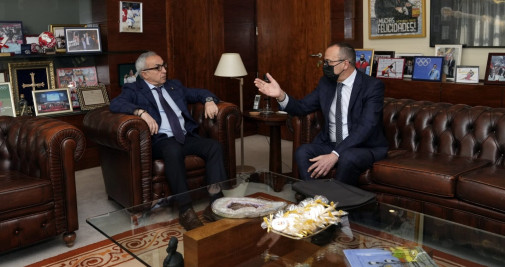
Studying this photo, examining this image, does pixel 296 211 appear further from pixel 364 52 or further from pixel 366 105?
pixel 364 52

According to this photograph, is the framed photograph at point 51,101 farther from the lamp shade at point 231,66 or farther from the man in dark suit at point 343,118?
the man in dark suit at point 343,118

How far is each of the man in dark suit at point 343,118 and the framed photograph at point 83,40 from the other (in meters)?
2.25

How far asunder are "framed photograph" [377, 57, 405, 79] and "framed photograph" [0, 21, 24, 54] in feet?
11.2

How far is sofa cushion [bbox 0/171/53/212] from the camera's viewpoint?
2914 mm

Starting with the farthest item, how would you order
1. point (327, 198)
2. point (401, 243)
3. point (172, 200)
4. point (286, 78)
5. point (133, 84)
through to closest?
point (286, 78)
point (133, 84)
point (172, 200)
point (327, 198)
point (401, 243)

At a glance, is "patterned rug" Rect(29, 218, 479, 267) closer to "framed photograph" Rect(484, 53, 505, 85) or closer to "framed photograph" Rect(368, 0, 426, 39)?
"framed photograph" Rect(484, 53, 505, 85)

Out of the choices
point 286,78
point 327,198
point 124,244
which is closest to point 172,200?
point 124,244

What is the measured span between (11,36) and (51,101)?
69 centimetres

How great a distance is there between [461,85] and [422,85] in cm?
38

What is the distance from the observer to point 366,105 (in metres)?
3.60

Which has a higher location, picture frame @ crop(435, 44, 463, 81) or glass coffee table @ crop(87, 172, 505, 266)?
picture frame @ crop(435, 44, 463, 81)

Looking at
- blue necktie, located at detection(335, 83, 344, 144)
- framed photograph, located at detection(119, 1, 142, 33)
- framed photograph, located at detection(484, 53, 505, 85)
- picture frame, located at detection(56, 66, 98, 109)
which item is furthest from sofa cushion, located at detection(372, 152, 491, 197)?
picture frame, located at detection(56, 66, 98, 109)

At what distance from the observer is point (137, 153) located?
3.52 meters

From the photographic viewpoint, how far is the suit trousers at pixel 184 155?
3.60 meters
